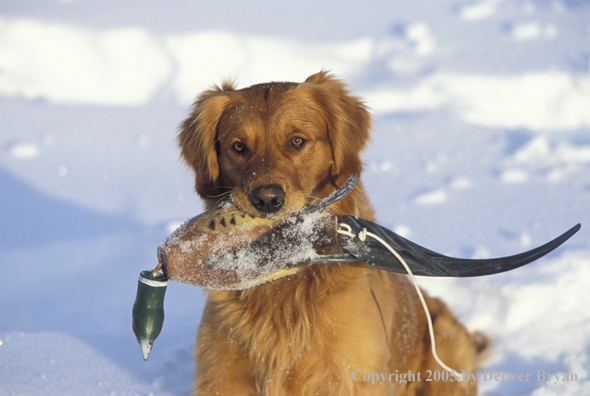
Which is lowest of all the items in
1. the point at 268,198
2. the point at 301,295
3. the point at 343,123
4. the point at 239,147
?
the point at 301,295

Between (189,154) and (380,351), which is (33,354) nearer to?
(189,154)

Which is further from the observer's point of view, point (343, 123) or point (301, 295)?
point (343, 123)

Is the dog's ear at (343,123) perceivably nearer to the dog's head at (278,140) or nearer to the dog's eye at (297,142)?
the dog's head at (278,140)

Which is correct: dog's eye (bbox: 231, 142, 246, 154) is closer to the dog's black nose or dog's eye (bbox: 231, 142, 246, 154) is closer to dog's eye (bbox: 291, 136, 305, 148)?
dog's eye (bbox: 291, 136, 305, 148)

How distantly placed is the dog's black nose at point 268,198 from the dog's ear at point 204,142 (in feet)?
1.81

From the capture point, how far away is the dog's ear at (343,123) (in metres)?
2.55

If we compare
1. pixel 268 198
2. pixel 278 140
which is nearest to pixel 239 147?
pixel 278 140

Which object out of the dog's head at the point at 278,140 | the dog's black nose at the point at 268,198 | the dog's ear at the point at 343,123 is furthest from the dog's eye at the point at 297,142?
the dog's black nose at the point at 268,198

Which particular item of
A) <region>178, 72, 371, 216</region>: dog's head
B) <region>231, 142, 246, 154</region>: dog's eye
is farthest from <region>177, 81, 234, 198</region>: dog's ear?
<region>231, 142, 246, 154</region>: dog's eye

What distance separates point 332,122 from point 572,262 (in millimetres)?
2805

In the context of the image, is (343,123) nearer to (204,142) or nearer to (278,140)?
(278,140)

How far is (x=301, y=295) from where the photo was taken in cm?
233

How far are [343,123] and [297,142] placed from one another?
1.04ft

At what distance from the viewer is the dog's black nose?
209 cm
